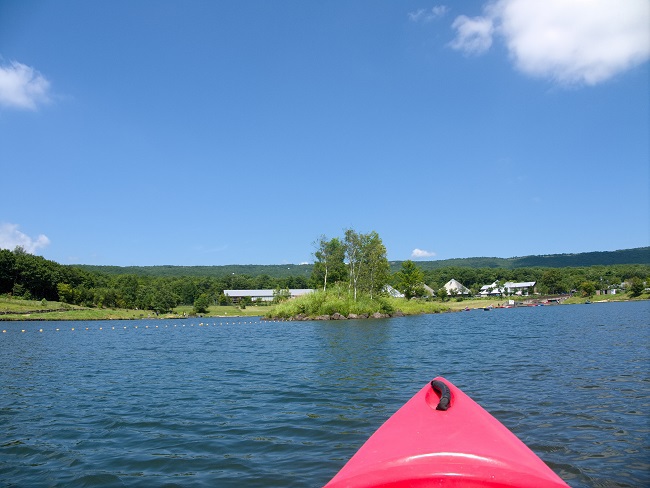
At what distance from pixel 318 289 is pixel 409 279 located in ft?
85.9

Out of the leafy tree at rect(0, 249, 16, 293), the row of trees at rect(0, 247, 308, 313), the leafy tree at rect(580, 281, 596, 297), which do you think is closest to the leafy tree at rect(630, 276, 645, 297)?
the leafy tree at rect(580, 281, 596, 297)

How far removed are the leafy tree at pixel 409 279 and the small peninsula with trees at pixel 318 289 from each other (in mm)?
185

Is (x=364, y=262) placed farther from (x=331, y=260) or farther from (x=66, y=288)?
(x=66, y=288)

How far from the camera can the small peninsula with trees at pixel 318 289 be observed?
62656 mm

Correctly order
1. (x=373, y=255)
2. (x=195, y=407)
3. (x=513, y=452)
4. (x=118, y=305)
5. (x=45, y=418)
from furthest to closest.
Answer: (x=118, y=305) → (x=373, y=255) → (x=195, y=407) → (x=45, y=418) → (x=513, y=452)

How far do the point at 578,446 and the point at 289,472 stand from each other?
4172 millimetres

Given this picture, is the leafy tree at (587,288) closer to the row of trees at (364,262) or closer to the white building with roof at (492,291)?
the white building with roof at (492,291)

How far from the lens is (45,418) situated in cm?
936

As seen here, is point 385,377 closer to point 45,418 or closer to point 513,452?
point 45,418

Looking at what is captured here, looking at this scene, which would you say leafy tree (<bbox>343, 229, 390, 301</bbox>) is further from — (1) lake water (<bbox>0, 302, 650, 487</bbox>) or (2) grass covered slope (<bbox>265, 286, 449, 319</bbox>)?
(1) lake water (<bbox>0, 302, 650, 487</bbox>)

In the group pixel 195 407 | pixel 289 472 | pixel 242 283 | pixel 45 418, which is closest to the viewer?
pixel 289 472

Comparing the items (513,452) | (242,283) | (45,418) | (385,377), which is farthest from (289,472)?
(242,283)

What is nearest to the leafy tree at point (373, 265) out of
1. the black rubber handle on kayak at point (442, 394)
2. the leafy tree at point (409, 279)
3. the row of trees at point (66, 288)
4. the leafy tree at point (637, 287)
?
the leafy tree at point (409, 279)

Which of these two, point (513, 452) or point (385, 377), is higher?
point (513, 452)
